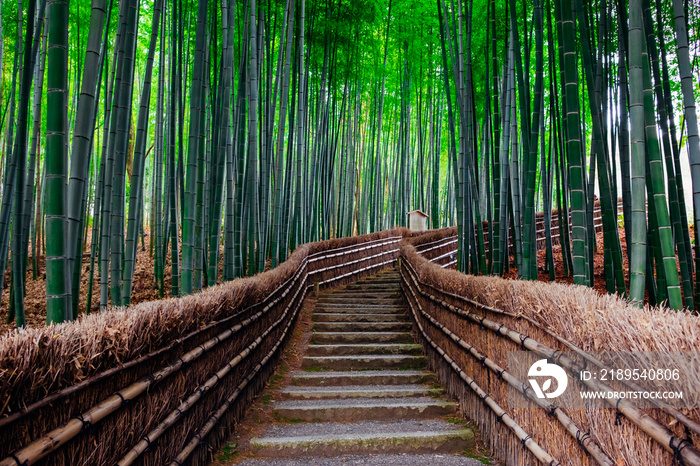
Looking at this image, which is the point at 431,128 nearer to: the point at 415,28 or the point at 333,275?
the point at 415,28

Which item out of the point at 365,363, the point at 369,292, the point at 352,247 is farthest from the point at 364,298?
the point at 365,363

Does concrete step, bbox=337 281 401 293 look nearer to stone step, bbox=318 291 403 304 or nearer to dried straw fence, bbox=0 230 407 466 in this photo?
stone step, bbox=318 291 403 304

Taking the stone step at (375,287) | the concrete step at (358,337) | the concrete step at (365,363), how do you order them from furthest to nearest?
the stone step at (375,287), the concrete step at (358,337), the concrete step at (365,363)

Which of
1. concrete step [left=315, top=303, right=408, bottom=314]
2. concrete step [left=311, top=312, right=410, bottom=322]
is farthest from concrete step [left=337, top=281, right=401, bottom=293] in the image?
concrete step [left=311, top=312, right=410, bottom=322]

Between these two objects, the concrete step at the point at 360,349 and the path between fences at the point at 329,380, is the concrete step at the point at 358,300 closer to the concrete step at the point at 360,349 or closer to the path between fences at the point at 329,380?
the path between fences at the point at 329,380

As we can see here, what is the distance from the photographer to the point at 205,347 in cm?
219

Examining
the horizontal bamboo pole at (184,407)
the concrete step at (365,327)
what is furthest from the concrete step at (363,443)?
the concrete step at (365,327)

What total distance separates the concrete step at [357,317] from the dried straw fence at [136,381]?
1.78 m

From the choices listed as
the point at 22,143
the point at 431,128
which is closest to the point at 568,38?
the point at 22,143

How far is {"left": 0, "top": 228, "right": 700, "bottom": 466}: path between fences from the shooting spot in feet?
3.95

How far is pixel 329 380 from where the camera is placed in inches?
137

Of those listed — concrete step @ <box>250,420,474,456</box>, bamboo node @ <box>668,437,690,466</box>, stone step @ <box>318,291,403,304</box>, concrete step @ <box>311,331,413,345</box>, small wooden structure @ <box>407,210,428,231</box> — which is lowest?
concrete step @ <box>250,420,474,456</box>

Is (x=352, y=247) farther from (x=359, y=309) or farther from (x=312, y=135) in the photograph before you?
(x=359, y=309)

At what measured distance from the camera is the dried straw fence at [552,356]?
119 centimetres
